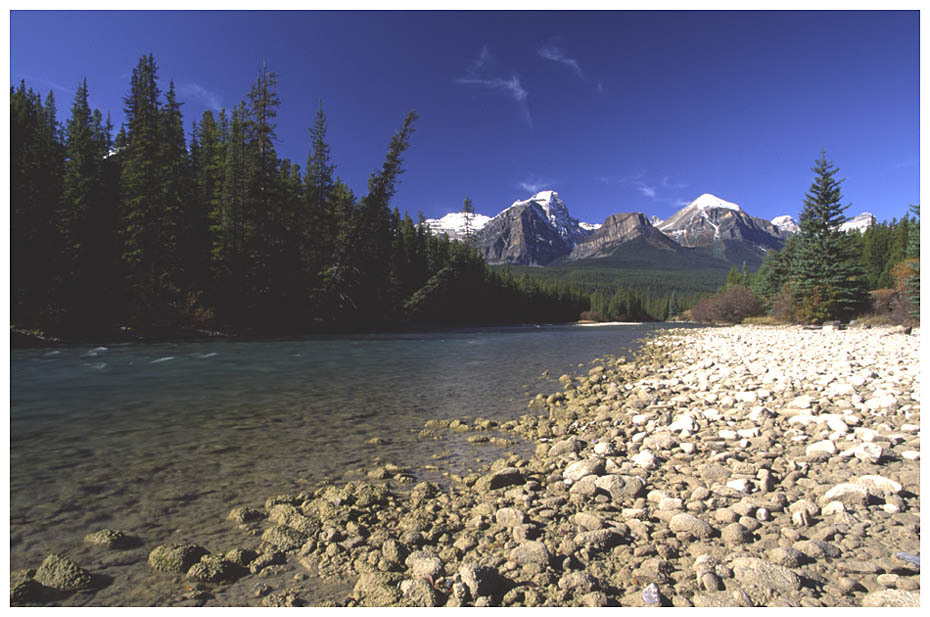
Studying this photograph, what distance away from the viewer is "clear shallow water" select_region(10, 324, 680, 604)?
4062mm

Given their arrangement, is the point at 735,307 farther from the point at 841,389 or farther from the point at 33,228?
the point at 33,228

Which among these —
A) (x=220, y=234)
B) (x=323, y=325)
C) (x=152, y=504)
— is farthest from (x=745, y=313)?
(x=152, y=504)

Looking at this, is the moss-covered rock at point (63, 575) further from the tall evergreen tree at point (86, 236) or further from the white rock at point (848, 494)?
the tall evergreen tree at point (86, 236)

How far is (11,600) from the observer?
2.78m

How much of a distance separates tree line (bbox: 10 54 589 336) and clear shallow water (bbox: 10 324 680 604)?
18057 mm

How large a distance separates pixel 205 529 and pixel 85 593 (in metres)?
0.95

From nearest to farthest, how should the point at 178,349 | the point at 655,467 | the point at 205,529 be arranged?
the point at 205,529 → the point at 655,467 → the point at 178,349

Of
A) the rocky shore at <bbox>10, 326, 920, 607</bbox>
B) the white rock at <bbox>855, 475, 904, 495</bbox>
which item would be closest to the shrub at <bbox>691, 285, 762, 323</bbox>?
the rocky shore at <bbox>10, 326, 920, 607</bbox>

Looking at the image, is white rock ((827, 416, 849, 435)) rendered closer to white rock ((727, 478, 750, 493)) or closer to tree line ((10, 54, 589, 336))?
white rock ((727, 478, 750, 493))

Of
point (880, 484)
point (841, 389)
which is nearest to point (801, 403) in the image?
point (841, 389)

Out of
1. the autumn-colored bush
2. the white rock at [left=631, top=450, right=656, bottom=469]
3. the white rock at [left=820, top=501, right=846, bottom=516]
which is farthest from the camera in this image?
the autumn-colored bush

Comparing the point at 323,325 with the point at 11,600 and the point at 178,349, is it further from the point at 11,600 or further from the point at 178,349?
the point at 11,600

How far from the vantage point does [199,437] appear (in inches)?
267

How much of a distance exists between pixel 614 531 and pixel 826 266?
44232mm
